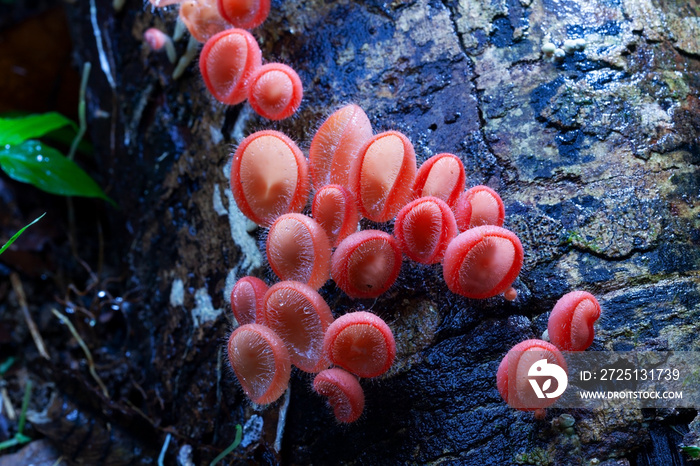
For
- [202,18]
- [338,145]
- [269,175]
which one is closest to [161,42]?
[202,18]

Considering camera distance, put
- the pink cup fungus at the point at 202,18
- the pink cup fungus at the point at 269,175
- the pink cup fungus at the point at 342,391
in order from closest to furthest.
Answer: the pink cup fungus at the point at 342,391 < the pink cup fungus at the point at 269,175 < the pink cup fungus at the point at 202,18

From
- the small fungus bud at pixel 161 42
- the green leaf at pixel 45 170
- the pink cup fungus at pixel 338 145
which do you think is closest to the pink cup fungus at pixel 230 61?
the pink cup fungus at pixel 338 145

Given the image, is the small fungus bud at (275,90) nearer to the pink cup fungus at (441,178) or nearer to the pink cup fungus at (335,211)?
the pink cup fungus at (335,211)

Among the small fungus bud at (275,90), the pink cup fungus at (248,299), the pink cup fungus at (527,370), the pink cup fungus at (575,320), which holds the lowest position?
the pink cup fungus at (527,370)

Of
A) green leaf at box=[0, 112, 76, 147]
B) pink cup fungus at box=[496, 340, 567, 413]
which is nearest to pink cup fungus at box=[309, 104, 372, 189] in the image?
pink cup fungus at box=[496, 340, 567, 413]

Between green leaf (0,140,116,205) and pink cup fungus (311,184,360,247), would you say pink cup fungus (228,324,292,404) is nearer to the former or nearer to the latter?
pink cup fungus (311,184,360,247)
